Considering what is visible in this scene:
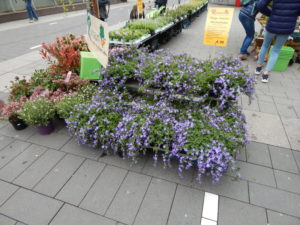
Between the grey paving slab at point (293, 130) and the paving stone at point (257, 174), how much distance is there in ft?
2.31

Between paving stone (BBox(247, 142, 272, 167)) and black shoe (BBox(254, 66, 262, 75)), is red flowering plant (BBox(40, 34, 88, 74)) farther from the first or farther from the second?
black shoe (BBox(254, 66, 262, 75))

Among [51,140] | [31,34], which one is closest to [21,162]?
[51,140]

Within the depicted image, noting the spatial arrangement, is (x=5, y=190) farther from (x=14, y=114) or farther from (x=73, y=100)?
(x=73, y=100)

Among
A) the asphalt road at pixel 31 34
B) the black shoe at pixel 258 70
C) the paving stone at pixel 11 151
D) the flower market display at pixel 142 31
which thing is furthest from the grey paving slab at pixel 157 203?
the asphalt road at pixel 31 34

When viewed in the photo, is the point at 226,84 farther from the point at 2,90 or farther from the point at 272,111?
the point at 2,90

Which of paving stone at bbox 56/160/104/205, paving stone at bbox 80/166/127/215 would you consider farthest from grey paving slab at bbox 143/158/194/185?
paving stone at bbox 56/160/104/205

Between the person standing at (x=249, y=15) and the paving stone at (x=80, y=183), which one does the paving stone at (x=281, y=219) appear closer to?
the paving stone at (x=80, y=183)

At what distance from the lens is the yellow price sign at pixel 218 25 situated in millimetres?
2828

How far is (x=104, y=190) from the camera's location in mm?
1994

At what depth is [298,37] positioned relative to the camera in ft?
16.2

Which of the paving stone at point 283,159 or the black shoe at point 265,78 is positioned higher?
the black shoe at point 265,78

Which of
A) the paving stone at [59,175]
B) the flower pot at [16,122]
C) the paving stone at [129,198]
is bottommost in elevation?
the paving stone at [59,175]

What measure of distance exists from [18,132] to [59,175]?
1.18 metres

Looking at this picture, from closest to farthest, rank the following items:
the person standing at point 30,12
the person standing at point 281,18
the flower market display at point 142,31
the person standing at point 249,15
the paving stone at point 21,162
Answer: the paving stone at point 21,162 → the person standing at point 281,18 → the flower market display at point 142,31 → the person standing at point 249,15 → the person standing at point 30,12
